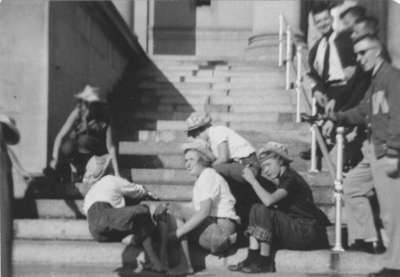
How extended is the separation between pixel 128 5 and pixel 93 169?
30.2 feet

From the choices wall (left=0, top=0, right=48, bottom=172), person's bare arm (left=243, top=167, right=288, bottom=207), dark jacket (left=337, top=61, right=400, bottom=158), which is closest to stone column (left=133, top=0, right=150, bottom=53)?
wall (left=0, top=0, right=48, bottom=172)

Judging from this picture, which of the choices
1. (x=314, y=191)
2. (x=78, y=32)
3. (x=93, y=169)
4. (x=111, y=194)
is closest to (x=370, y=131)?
(x=314, y=191)

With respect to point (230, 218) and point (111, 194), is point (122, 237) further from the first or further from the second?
point (230, 218)

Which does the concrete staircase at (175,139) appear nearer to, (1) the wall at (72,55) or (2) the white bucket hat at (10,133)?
(1) the wall at (72,55)

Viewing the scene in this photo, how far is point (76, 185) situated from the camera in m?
6.26

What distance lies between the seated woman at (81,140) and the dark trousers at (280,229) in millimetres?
1517

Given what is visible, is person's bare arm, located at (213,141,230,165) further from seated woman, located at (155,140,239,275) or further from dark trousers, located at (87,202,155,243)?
dark trousers, located at (87,202,155,243)

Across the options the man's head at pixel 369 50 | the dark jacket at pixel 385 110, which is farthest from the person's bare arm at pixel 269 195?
the man's head at pixel 369 50

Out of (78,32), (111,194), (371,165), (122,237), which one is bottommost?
(122,237)

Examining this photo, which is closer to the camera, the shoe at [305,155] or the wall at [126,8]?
the shoe at [305,155]

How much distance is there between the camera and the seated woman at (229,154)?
6.02m

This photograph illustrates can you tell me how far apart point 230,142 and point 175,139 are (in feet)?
6.19

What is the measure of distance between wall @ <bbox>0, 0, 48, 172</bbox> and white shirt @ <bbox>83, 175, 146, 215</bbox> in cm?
115

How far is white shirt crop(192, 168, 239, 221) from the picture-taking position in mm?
5379
